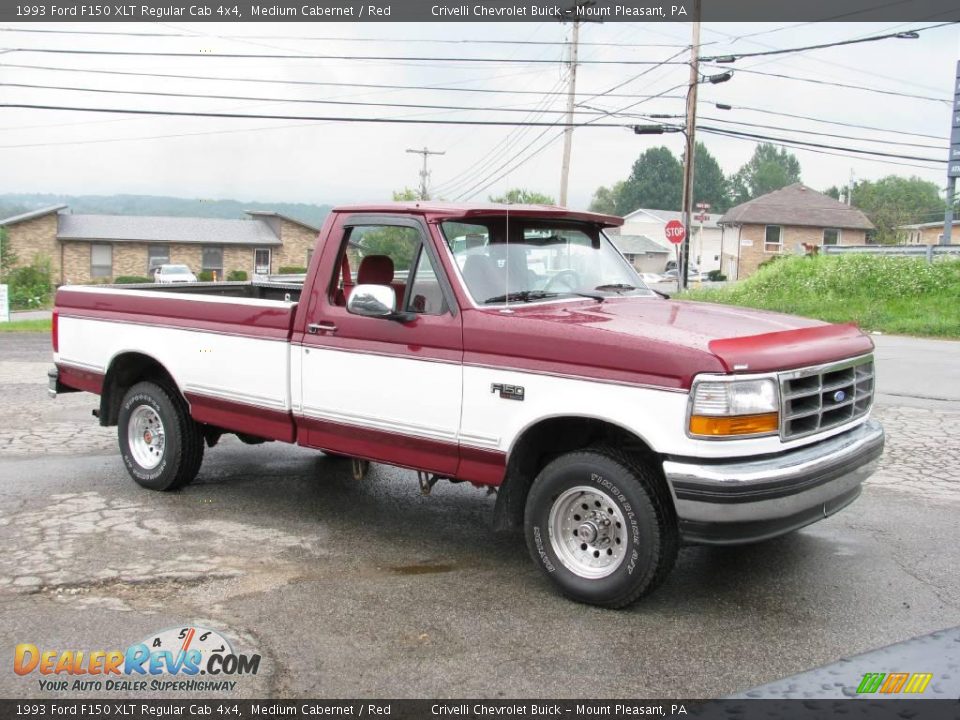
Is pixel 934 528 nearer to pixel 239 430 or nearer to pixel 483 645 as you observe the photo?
pixel 483 645

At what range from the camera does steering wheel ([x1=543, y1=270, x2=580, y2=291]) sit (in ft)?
18.6

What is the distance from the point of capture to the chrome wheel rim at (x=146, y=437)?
22.7ft

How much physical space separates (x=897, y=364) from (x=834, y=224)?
177ft

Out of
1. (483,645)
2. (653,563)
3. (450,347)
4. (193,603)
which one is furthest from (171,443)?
(653,563)

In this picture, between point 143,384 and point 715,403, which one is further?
point 143,384

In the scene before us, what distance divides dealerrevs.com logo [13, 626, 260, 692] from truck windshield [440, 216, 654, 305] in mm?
2225

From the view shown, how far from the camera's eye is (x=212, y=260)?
2361 inches

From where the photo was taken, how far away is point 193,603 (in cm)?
472

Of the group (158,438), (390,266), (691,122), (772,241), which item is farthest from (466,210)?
(772,241)

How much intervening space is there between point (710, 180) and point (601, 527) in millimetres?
130929

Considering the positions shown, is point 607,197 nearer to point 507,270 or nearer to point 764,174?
point 764,174

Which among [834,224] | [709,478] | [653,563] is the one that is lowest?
[653,563]
